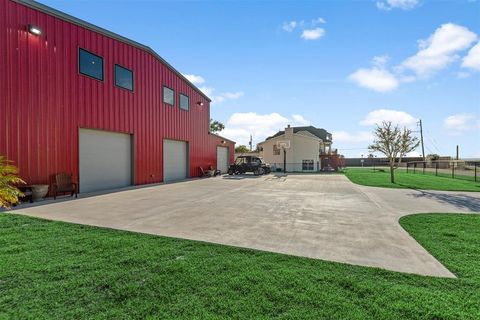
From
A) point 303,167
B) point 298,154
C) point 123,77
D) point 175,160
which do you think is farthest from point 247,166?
point 123,77

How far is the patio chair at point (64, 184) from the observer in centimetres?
921

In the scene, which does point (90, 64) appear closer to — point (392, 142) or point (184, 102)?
point (184, 102)

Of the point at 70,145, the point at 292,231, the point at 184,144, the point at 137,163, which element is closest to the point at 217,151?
the point at 184,144

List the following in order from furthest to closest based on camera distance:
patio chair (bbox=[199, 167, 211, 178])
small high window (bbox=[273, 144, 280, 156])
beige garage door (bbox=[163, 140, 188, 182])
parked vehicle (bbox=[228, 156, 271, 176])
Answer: small high window (bbox=[273, 144, 280, 156]) → parked vehicle (bbox=[228, 156, 271, 176]) → patio chair (bbox=[199, 167, 211, 178]) → beige garage door (bbox=[163, 140, 188, 182])

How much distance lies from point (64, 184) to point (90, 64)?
16.7ft

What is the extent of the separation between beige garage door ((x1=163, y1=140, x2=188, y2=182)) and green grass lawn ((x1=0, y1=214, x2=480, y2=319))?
12526 millimetres

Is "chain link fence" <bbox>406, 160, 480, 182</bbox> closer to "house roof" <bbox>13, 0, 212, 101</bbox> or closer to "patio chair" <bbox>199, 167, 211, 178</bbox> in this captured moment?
"patio chair" <bbox>199, 167, 211, 178</bbox>

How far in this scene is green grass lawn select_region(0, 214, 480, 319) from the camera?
238 centimetres

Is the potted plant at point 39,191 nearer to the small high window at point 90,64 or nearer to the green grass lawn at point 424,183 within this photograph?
A: the small high window at point 90,64

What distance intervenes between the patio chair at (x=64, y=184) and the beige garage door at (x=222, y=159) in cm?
1599

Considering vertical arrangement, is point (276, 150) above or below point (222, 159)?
above

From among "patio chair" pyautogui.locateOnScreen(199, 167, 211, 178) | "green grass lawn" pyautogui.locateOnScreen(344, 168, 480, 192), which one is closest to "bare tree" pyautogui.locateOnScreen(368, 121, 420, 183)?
"green grass lawn" pyautogui.locateOnScreen(344, 168, 480, 192)

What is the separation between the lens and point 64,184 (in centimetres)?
940

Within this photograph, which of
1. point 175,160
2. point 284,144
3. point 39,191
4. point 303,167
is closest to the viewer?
point 39,191
